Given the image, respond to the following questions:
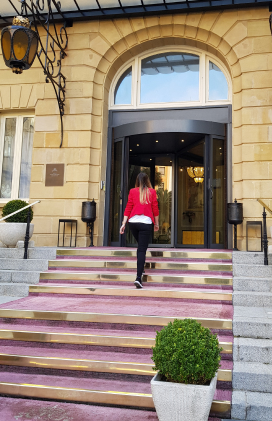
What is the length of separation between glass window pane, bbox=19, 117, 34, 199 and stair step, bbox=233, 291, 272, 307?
723cm

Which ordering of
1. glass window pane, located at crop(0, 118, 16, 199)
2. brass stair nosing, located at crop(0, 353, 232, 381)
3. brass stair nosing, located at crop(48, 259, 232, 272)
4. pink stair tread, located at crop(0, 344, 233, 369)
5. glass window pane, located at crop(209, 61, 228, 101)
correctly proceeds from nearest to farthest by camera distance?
1. brass stair nosing, located at crop(0, 353, 232, 381)
2. pink stair tread, located at crop(0, 344, 233, 369)
3. brass stair nosing, located at crop(48, 259, 232, 272)
4. glass window pane, located at crop(209, 61, 228, 101)
5. glass window pane, located at crop(0, 118, 16, 199)

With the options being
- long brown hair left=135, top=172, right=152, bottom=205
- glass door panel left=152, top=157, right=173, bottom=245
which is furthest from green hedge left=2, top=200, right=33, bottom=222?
glass door panel left=152, top=157, right=173, bottom=245

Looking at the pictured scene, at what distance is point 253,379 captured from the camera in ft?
12.2

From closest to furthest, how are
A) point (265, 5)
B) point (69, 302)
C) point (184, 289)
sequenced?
point (69, 302), point (184, 289), point (265, 5)

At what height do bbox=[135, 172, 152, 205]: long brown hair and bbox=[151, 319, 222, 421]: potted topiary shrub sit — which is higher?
bbox=[135, 172, 152, 205]: long brown hair

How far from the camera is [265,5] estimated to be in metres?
9.47

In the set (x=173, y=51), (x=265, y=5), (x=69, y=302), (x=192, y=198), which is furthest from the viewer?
(x=192, y=198)

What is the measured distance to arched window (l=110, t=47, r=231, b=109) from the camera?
34.5 ft

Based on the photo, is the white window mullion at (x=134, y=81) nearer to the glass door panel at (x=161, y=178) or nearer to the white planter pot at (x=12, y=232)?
the glass door panel at (x=161, y=178)

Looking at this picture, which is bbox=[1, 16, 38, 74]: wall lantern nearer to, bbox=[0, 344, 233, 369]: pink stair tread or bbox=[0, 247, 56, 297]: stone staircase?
bbox=[0, 247, 56, 297]: stone staircase

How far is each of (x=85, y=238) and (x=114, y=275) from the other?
3316 millimetres

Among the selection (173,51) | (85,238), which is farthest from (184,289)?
(173,51)

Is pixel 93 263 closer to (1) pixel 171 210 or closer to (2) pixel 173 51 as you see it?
(1) pixel 171 210

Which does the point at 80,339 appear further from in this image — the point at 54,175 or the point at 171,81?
the point at 171,81
